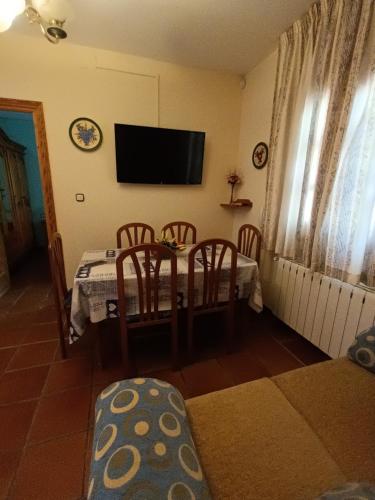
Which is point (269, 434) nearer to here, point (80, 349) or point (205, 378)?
→ point (205, 378)

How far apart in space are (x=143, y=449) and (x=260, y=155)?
271 cm

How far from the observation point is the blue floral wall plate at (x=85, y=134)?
2.49 m

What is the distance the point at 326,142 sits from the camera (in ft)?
5.43

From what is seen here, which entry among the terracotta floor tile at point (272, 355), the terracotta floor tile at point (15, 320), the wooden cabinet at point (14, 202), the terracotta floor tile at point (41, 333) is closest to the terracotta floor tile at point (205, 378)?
the terracotta floor tile at point (272, 355)

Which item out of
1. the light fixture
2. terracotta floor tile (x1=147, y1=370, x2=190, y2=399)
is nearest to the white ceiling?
the light fixture

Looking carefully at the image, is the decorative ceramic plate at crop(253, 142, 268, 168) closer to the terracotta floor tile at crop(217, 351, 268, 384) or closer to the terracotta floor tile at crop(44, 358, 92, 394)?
the terracotta floor tile at crop(217, 351, 268, 384)

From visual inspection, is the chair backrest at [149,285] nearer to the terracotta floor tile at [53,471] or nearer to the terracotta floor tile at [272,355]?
the terracotta floor tile at [53,471]

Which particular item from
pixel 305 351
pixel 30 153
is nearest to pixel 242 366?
pixel 305 351

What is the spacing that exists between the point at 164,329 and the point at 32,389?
1.08 meters

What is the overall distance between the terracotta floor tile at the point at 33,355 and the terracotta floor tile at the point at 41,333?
0.23 feet

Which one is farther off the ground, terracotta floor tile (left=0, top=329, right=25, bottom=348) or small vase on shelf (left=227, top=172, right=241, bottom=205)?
small vase on shelf (left=227, top=172, right=241, bottom=205)

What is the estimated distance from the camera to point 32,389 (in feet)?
5.13

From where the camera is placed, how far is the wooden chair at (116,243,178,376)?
58.0 inches

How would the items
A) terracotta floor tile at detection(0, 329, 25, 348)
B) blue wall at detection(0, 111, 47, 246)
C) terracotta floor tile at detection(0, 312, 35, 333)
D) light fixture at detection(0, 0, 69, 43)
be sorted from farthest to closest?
blue wall at detection(0, 111, 47, 246), terracotta floor tile at detection(0, 312, 35, 333), terracotta floor tile at detection(0, 329, 25, 348), light fixture at detection(0, 0, 69, 43)
